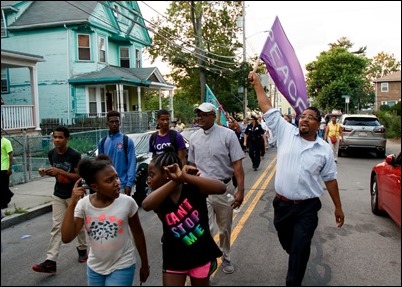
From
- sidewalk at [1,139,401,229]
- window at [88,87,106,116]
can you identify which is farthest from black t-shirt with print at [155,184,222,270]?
window at [88,87,106,116]

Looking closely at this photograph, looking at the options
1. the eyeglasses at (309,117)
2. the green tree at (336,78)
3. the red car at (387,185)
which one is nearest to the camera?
the eyeglasses at (309,117)

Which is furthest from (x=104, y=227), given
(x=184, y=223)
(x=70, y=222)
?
(x=184, y=223)

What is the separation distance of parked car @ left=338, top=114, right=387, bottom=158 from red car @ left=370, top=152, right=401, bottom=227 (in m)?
8.87

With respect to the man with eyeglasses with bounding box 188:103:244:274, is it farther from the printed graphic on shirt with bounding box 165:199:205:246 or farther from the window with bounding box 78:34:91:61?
the window with bounding box 78:34:91:61

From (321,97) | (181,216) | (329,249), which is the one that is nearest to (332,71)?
(321,97)

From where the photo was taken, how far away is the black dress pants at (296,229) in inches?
125

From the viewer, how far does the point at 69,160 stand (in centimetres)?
438

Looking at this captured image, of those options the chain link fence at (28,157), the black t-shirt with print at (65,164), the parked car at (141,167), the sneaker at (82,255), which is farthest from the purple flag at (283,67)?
the chain link fence at (28,157)

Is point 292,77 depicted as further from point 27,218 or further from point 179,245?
point 27,218

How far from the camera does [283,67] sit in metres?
4.35

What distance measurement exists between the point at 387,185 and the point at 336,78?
3595 centimetres

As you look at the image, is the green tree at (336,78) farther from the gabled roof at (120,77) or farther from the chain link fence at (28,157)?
the chain link fence at (28,157)

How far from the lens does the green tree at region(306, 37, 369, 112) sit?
3825 centimetres

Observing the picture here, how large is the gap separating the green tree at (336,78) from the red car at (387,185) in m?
32.6
